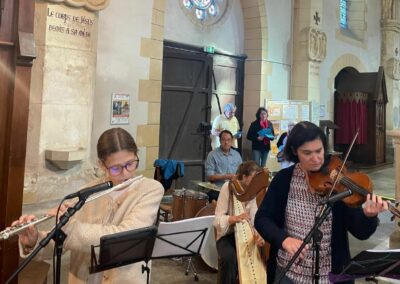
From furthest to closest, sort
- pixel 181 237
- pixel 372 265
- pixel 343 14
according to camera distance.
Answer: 1. pixel 343 14
2. pixel 181 237
3. pixel 372 265

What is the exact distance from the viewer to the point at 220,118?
7477 mm

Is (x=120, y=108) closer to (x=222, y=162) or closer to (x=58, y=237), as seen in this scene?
(x=222, y=162)

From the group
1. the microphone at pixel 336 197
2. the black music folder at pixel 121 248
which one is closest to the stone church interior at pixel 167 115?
the black music folder at pixel 121 248

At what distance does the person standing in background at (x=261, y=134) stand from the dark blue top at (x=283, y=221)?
18.2 feet


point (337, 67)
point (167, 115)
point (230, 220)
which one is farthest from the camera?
point (337, 67)

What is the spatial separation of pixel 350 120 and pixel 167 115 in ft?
18.8

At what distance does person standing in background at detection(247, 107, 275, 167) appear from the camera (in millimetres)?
7637

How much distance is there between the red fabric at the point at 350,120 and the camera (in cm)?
1095

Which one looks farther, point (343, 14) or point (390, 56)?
point (390, 56)

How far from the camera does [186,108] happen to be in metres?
7.48

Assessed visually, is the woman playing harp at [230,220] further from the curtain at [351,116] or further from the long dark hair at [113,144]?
the curtain at [351,116]

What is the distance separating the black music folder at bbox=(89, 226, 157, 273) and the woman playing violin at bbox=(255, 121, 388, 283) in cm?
59

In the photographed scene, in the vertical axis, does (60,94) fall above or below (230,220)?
above

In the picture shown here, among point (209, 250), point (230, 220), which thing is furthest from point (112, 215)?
point (209, 250)
